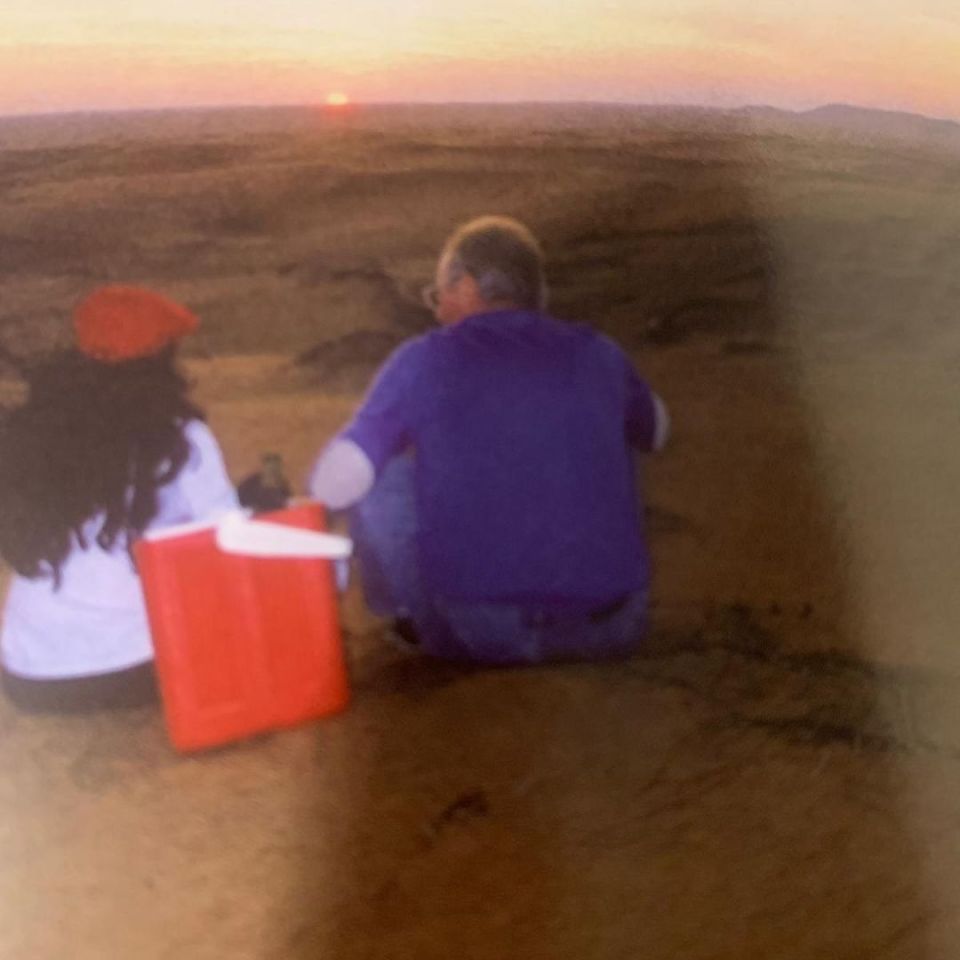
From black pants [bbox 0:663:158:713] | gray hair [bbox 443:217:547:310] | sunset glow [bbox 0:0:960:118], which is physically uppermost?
sunset glow [bbox 0:0:960:118]

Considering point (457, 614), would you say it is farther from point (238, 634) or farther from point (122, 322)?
point (122, 322)

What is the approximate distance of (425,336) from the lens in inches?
43.3

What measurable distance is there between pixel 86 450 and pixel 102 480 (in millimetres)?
32

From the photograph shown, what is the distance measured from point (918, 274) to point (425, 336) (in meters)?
0.55

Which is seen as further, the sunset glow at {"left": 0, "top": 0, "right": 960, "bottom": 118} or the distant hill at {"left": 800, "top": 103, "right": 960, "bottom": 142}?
the distant hill at {"left": 800, "top": 103, "right": 960, "bottom": 142}

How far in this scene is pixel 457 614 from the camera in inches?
45.1

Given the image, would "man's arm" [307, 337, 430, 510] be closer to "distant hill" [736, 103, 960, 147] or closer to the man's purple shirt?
the man's purple shirt

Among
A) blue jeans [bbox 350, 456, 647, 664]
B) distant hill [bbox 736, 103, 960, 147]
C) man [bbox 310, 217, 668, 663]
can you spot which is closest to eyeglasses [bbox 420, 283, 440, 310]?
man [bbox 310, 217, 668, 663]

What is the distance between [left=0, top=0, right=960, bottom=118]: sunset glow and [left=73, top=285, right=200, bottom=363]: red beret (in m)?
0.18

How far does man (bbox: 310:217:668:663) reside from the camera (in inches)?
43.0

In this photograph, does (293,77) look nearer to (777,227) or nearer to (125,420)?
(125,420)

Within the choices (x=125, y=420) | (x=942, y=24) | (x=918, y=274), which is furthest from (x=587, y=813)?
(x=942, y=24)

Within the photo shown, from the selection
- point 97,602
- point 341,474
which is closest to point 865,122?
point 341,474

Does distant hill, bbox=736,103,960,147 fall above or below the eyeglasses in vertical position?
above
